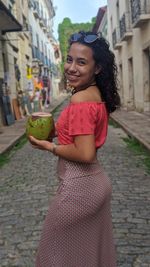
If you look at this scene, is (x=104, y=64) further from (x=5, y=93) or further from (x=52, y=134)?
(x=5, y=93)

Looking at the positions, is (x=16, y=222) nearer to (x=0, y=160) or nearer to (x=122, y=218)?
(x=122, y=218)

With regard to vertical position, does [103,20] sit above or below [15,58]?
above

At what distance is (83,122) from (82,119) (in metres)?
0.02

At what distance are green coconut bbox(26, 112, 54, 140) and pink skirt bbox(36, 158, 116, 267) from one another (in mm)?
171

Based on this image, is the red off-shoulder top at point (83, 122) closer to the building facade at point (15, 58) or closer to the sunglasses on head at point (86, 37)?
the sunglasses on head at point (86, 37)

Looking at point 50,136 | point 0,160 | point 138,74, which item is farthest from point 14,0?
point 50,136

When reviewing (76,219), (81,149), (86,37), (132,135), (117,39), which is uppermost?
(117,39)

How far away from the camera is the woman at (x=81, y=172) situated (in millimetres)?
2141

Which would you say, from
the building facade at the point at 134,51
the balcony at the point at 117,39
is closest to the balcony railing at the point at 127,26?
the building facade at the point at 134,51

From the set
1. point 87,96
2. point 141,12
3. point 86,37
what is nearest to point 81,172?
point 87,96

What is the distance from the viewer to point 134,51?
19.8m

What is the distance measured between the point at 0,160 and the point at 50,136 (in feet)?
22.5

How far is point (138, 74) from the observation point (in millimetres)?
19438

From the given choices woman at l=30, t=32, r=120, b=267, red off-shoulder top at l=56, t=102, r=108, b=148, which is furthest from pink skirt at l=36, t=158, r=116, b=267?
red off-shoulder top at l=56, t=102, r=108, b=148
